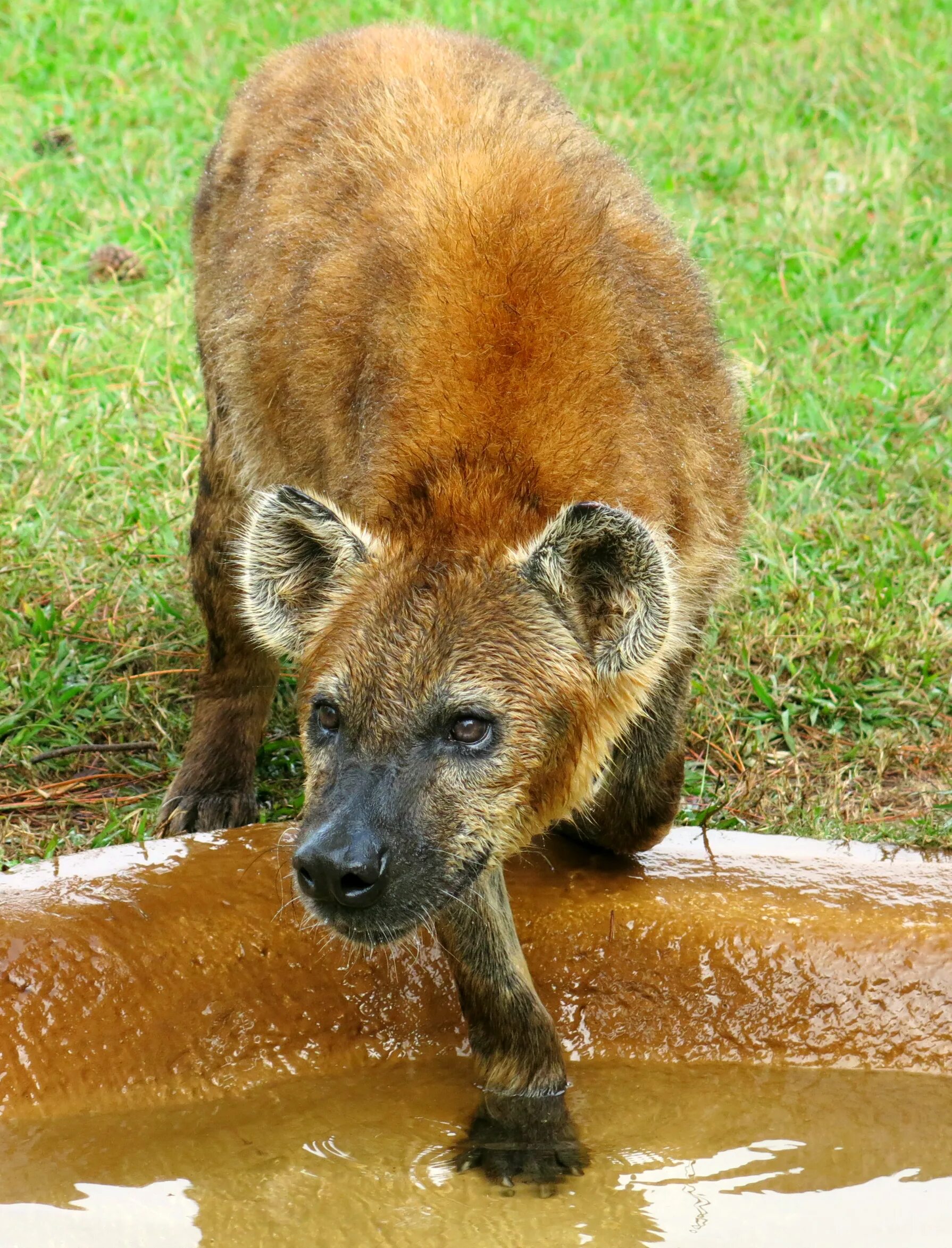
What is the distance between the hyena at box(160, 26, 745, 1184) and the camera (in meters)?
3.01

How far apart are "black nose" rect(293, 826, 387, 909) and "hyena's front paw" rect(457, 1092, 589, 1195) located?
0.76 m

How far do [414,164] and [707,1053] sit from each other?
210cm

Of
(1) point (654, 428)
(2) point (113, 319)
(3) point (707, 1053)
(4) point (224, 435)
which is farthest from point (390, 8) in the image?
(3) point (707, 1053)

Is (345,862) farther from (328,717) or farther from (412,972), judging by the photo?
(412,972)

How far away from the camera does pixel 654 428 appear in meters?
3.40

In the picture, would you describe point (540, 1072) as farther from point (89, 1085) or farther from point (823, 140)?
point (823, 140)

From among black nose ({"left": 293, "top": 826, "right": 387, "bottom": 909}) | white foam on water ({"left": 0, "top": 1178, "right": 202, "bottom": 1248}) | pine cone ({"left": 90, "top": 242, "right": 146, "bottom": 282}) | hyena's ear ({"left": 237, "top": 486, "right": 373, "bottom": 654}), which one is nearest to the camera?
black nose ({"left": 293, "top": 826, "right": 387, "bottom": 909})

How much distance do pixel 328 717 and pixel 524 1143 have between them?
3.32ft

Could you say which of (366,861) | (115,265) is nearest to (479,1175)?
(366,861)

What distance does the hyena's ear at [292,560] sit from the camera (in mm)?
3203

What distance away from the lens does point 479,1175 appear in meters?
3.28

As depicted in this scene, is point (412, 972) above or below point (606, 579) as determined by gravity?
below

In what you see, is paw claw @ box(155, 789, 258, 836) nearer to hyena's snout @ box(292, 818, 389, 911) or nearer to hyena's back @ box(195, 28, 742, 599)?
hyena's back @ box(195, 28, 742, 599)

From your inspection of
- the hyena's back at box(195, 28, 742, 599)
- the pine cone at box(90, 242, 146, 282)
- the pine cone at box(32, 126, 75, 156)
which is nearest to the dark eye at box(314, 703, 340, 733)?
the hyena's back at box(195, 28, 742, 599)
